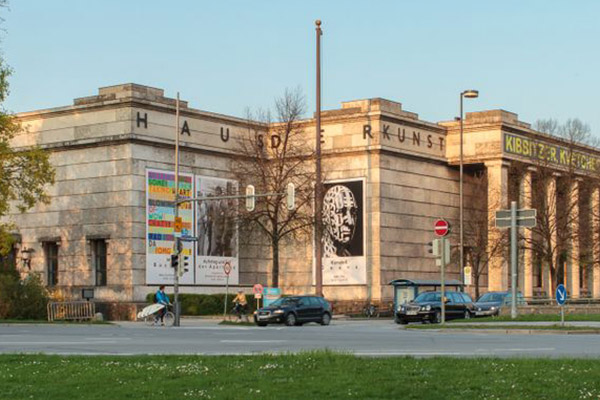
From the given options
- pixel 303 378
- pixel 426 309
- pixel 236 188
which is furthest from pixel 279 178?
pixel 303 378

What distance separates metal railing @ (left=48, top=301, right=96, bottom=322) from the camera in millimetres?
53312

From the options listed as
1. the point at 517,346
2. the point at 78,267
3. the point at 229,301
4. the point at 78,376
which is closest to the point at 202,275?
the point at 229,301

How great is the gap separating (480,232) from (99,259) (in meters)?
24.9

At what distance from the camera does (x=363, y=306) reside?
217ft

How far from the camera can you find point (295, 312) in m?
48.8

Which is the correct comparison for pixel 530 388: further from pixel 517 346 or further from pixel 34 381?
pixel 517 346

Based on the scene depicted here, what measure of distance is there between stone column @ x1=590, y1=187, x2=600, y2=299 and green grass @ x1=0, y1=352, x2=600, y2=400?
5559 centimetres

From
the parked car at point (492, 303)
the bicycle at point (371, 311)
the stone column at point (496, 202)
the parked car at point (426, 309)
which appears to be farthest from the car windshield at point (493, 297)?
the stone column at point (496, 202)

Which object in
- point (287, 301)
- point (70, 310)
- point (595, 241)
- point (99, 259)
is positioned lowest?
point (70, 310)

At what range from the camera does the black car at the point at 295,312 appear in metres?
48.3

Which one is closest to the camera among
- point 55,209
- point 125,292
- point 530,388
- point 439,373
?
point 530,388

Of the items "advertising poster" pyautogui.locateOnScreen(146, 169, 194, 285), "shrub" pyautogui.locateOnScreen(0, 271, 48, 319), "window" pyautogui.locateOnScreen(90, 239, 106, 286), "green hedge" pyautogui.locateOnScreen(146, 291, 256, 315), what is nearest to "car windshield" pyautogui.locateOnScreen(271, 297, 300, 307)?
"shrub" pyautogui.locateOnScreen(0, 271, 48, 319)

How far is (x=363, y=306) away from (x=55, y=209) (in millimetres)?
18549

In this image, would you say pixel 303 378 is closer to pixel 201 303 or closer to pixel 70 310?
pixel 70 310
